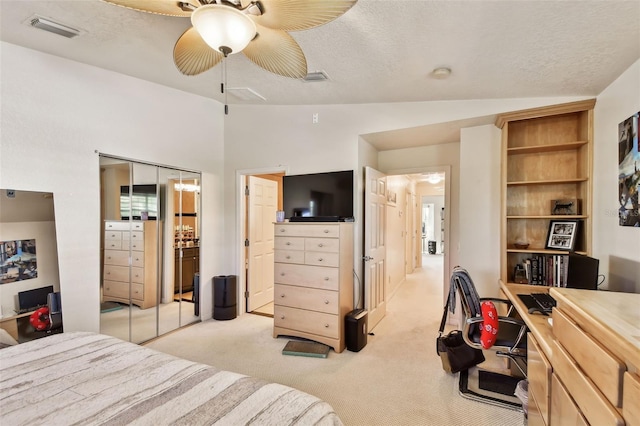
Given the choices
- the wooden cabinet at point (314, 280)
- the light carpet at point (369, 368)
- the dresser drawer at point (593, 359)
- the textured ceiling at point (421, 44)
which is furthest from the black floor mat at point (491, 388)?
the textured ceiling at point (421, 44)

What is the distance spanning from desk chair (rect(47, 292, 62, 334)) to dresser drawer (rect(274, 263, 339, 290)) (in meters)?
1.98

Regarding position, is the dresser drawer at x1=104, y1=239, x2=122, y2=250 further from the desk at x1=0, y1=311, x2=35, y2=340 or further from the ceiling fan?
the ceiling fan

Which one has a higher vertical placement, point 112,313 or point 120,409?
point 120,409

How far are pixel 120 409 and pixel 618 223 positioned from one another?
312 cm

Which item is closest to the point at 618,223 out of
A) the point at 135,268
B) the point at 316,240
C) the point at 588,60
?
the point at 588,60

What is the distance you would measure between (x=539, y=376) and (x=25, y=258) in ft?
12.1

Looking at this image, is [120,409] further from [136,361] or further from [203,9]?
[203,9]

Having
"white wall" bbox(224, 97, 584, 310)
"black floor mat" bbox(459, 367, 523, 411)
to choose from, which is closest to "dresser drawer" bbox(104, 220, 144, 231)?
"white wall" bbox(224, 97, 584, 310)

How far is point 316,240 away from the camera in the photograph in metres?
3.19

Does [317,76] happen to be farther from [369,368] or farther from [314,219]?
[369,368]

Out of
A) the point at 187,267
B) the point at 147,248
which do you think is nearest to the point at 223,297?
the point at 187,267

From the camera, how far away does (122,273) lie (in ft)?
10.2

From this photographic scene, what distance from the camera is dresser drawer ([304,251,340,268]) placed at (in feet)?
10.1

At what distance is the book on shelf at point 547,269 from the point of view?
2.58 m
